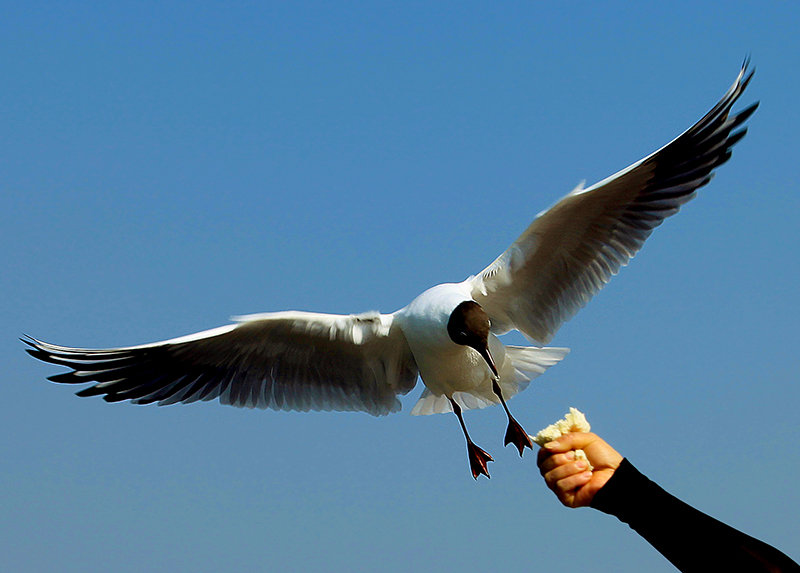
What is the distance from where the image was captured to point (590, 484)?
161cm

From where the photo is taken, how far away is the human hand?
1.62m

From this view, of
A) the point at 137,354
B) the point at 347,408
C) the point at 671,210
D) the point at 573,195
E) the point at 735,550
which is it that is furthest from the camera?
the point at 347,408

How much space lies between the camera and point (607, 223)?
4.55 metres

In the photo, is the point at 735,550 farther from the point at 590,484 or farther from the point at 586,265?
the point at 586,265

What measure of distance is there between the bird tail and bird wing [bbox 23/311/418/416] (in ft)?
0.77

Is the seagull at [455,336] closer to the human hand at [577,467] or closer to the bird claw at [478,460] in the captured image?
the bird claw at [478,460]

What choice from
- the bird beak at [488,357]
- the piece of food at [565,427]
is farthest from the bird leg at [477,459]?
the piece of food at [565,427]

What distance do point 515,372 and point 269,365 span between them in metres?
1.46

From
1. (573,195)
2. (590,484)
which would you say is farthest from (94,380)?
(590,484)

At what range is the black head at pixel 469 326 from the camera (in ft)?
13.6

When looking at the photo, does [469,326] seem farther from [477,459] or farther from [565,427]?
[565,427]

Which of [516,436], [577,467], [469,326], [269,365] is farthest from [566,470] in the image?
[269,365]

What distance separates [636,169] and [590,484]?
302 cm

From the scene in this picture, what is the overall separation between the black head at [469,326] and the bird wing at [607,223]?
417 mm
